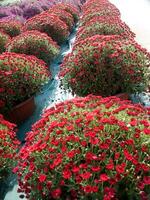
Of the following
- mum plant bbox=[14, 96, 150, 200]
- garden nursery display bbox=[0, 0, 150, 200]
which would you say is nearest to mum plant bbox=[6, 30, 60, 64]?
garden nursery display bbox=[0, 0, 150, 200]

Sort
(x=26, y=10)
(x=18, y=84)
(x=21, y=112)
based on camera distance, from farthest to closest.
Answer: (x=26, y=10) → (x=21, y=112) → (x=18, y=84)

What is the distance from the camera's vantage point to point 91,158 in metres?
3.22

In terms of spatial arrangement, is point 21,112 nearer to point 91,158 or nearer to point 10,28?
point 91,158

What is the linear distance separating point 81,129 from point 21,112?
9.13 ft

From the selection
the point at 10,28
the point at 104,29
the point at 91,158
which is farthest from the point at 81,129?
the point at 10,28

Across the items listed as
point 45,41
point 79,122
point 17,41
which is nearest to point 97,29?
point 45,41

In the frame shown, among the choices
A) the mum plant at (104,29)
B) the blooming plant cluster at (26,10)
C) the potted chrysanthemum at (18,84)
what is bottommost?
the blooming plant cluster at (26,10)

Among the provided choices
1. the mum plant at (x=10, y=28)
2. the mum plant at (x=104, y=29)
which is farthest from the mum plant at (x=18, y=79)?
the mum plant at (x=10, y=28)

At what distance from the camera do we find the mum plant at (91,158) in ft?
10.4

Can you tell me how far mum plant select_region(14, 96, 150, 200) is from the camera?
10.4ft

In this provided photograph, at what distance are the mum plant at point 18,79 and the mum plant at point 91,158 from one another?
7.39 ft

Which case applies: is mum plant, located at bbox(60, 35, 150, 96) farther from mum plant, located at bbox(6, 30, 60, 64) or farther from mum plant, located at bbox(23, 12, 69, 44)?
mum plant, located at bbox(23, 12, 69, 44)

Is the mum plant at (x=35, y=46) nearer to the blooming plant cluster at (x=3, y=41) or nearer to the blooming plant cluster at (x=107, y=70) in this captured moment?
the blooming plant cluster at (x=3, y=41)

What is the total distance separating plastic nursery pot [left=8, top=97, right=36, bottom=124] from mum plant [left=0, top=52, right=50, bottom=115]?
0.07 metres
